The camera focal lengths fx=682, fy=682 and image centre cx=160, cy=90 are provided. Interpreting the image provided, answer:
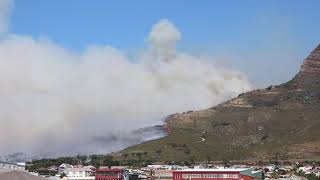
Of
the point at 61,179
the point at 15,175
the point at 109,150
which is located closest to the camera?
the point at 15,175

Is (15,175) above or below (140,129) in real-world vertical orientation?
below

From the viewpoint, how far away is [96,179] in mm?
199875

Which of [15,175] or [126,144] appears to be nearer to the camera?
[15,175]

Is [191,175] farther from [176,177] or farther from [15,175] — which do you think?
[15,175]

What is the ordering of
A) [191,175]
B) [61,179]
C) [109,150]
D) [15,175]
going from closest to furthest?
[15,175] < [109,150] < [191,175] < [61,179]

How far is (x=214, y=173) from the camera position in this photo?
173 m

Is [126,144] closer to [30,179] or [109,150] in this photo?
[109,150]

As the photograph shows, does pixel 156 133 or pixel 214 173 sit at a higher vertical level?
pixel 156 133

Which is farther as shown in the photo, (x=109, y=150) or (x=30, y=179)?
(x=109, y=150)

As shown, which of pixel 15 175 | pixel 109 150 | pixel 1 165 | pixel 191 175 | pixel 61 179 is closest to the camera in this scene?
pixel 15 175

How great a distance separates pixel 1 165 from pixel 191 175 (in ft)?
188

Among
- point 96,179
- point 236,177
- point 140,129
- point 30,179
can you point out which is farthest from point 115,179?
point 30,179

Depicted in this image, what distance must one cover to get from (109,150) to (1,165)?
118 ft

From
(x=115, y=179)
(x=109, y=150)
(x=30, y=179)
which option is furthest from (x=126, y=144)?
(x=30, y=179)
